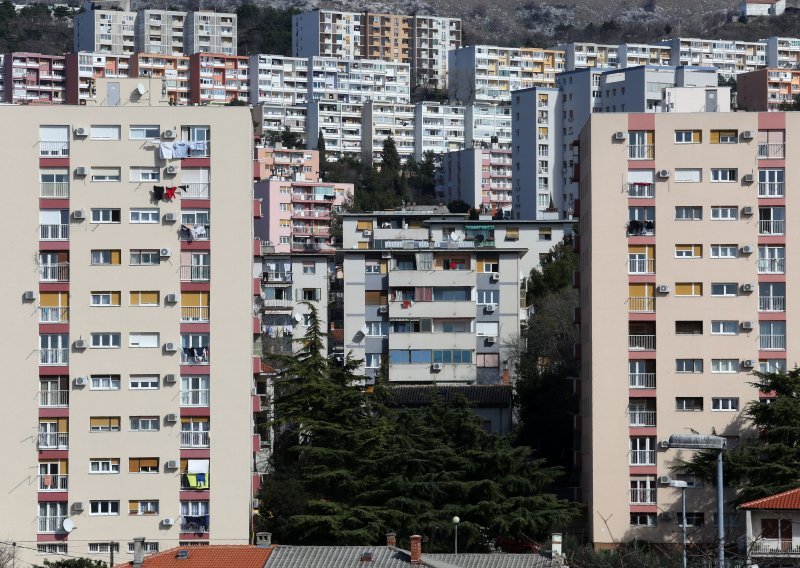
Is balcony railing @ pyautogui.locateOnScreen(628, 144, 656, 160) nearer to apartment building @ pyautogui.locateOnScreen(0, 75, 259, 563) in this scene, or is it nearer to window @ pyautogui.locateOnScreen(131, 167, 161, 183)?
apartment building @ pyautogui.locateOnScreen(0, 75, 259, 563)

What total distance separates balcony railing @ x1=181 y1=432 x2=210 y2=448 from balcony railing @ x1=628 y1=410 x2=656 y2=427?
1343 cm

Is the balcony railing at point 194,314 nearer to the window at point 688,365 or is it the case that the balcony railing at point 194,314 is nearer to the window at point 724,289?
the window at point 688,365

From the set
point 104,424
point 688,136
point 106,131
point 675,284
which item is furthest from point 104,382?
point 688,136

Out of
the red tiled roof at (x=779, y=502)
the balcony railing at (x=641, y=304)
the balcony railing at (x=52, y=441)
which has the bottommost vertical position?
the red tiled roof at (x=779, y=502)

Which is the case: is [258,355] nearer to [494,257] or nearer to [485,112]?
[494,257]

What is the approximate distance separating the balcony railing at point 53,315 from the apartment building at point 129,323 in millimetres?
43

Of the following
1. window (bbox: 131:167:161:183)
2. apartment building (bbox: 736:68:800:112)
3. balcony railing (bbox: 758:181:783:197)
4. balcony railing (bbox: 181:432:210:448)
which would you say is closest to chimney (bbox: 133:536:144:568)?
balcony railing (bbox: 181:432:210:448)

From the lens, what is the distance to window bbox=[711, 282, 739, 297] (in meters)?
57.2

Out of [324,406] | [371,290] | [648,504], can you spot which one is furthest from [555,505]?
[371,290]

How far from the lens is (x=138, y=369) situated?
54.4 meters

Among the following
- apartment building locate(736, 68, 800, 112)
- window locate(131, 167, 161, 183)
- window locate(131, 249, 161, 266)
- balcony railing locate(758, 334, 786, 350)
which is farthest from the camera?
apartment building locate(736, 68, 800, 112)

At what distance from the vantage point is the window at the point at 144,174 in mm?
55094

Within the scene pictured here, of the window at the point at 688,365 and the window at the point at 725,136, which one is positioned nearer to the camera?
the window at the point at 688,365

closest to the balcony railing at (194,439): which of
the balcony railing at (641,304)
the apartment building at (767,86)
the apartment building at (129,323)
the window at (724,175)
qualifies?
the apartment building at (129,323)
